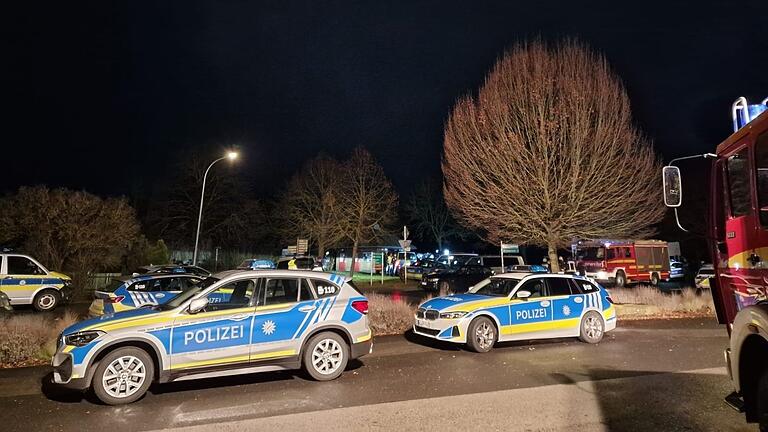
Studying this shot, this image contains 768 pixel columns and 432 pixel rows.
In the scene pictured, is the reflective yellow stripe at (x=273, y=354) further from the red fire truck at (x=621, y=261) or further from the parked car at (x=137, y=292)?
the red fire truck at (x=621, y=261)

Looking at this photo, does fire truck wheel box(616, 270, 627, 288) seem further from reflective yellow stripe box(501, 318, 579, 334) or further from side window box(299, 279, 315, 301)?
side window box(299, 279, 315, 301)

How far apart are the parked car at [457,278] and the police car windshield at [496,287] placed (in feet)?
38.3

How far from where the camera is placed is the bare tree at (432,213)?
53312 millimetres

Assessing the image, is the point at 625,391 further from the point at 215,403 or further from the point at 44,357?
the point at 44,357

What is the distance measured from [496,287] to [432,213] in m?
43.4

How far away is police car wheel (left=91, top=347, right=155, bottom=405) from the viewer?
6.07m

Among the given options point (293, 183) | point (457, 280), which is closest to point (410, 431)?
point (457, 280)

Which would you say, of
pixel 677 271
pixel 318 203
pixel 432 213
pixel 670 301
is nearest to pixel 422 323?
pixel 670 301

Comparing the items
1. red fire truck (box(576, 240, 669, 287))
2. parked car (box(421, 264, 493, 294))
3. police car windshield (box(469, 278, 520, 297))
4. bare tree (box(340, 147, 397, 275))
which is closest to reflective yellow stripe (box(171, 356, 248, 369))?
police car windshield (box(469, 278, 520, 297))

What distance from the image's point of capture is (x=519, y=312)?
389 inches

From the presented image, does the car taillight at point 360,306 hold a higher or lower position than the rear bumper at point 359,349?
higher

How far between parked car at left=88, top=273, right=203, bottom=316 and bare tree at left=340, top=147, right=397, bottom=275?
23730 mm

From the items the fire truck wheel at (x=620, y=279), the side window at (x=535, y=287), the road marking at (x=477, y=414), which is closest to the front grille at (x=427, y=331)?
the side window at (x=535, y=287)

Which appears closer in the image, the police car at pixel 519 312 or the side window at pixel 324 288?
the side window at pixel 324 288
